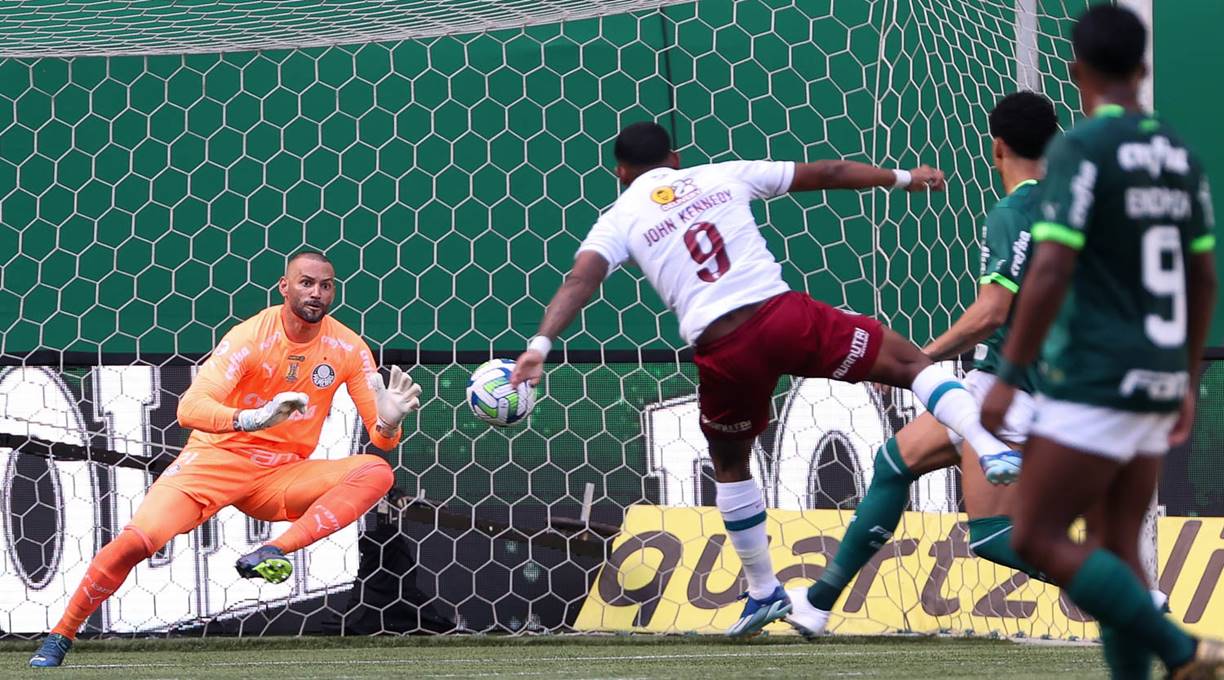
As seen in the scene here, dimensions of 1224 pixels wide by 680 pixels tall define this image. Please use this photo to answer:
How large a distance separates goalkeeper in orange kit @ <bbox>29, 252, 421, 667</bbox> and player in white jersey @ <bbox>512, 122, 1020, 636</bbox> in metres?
1.66

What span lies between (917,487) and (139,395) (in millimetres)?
3557

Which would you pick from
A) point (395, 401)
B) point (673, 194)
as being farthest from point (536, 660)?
point (673, 194)

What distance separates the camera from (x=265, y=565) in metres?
5.82

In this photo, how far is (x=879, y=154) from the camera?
8.10 m

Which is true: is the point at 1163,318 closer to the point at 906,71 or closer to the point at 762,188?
the point at 762,188

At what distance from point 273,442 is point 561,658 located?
1.65m

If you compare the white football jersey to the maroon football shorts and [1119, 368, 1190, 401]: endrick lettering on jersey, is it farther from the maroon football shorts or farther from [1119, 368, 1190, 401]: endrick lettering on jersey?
[1119, 368, 1190, 401]: endrick lettering on jersey

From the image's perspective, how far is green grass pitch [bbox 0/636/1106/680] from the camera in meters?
5.00

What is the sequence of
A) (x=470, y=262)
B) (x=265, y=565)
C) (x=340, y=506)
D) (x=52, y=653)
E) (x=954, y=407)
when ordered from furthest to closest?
1. (x=470, y=262)
2. (x=340, y=506)
3. (x=265, y=565)
4. (x=52, y=653)
5. (x=954, y=407)

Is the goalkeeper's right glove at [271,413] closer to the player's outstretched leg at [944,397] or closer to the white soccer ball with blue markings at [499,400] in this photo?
the white soccer ball with blue markings at [499,400]

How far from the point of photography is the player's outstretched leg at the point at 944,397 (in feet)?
14.2

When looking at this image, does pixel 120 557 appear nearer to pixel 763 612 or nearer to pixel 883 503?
pixel 763 612

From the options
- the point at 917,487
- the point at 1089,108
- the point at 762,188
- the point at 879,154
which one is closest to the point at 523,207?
the point at 879,154

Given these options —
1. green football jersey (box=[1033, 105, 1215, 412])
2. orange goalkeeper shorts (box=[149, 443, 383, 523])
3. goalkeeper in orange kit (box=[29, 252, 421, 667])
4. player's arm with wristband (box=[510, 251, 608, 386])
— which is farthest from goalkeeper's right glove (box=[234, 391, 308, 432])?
green football jersey (box=[1033, 105, 1215, 412])
